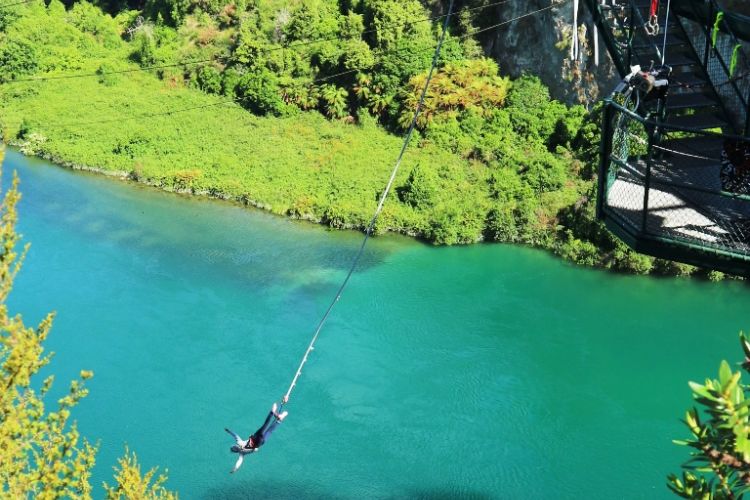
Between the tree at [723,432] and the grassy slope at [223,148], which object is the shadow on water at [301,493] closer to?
the tree at [723,432]

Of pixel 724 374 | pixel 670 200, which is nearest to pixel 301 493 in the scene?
pixel 670 200

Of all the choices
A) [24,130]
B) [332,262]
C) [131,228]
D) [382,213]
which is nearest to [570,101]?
[382,213]

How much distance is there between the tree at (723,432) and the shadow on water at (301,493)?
6946mm

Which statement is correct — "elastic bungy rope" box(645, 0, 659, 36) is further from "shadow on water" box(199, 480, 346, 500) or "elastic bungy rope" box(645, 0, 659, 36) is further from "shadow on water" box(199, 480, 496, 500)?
"shadow on water" box(199, 480, 346, 500)

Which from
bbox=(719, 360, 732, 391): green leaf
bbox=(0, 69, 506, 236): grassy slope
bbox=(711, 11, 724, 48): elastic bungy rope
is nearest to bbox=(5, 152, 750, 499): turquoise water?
bbox=(0, 69, 506, 236): grassy slope

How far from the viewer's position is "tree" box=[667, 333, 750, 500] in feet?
10.6

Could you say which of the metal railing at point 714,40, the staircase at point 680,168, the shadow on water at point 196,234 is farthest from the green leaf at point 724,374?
the shadow on water at point 196,234

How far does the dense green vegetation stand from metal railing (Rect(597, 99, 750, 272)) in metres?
9.48

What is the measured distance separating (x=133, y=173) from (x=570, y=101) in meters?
12.2

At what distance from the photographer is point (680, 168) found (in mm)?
6820

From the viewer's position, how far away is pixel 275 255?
55.8 feet

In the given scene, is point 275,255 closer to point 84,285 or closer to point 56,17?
point 84,285

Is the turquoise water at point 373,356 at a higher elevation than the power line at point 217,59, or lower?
lower

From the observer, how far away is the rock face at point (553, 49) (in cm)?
1852
